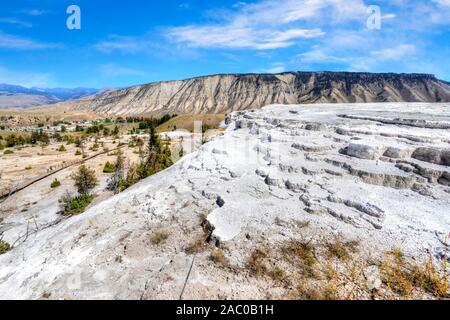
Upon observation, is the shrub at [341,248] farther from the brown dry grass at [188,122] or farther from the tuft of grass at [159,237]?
the brown dry grass at [188,122]

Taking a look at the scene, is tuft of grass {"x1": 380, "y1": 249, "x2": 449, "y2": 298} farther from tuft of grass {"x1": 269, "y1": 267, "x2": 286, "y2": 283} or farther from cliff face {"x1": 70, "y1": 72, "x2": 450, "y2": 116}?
cliff face {"x1": 70, "y1": 72, "x2": 450, "y2": 116}

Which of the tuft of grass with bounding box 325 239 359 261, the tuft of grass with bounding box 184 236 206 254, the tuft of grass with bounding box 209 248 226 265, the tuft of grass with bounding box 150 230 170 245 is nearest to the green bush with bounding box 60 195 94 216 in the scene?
the tuft of grass with bounding box 150 230 170 245

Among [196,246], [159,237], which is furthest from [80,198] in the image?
[196,246]

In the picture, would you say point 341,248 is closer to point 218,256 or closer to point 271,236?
point 271,236

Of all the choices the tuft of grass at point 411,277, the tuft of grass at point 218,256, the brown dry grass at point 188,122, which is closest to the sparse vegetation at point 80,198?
the tuft of grass at point 218,256

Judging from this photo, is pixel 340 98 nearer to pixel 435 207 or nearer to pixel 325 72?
pixel 325 72

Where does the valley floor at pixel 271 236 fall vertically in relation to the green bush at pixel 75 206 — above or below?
above

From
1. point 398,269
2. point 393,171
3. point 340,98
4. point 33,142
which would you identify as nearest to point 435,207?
point 393,171
